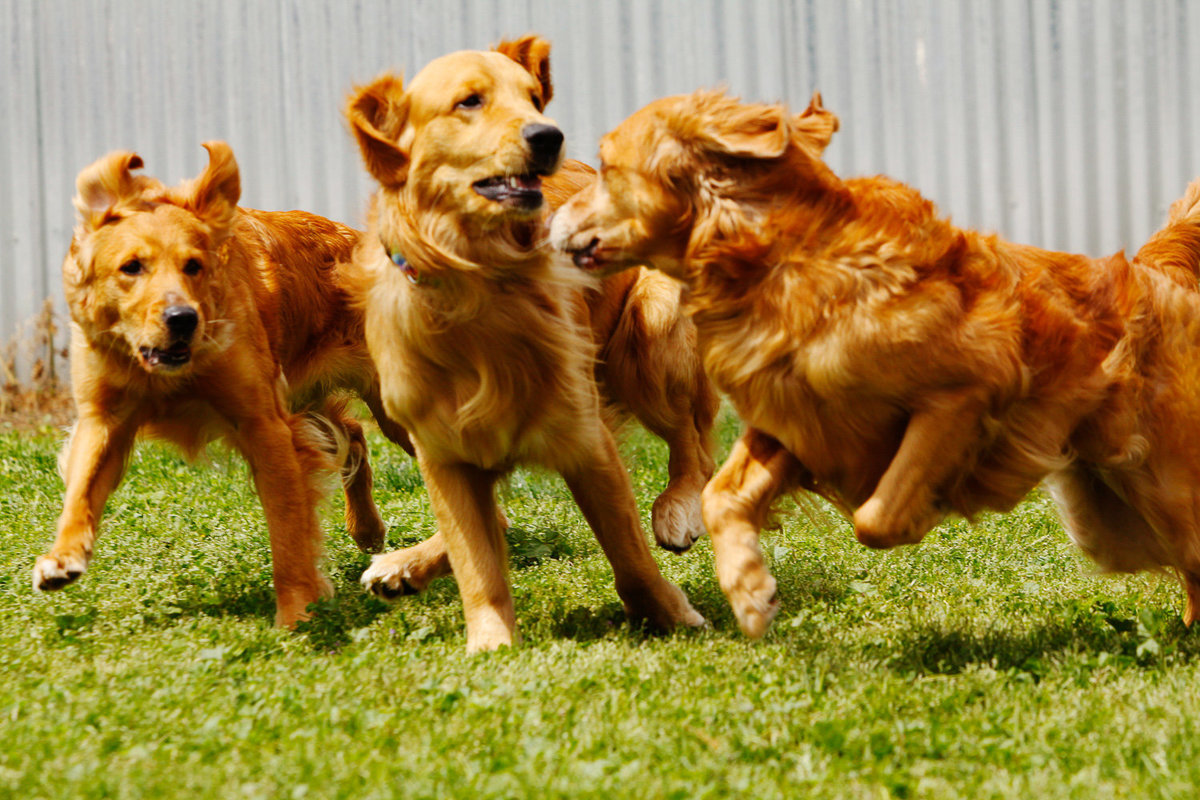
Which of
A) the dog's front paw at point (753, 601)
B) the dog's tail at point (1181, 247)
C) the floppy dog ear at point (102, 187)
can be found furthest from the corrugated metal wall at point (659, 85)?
the dog's front paw at point (753, 601)

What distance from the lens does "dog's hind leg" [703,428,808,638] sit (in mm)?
3496

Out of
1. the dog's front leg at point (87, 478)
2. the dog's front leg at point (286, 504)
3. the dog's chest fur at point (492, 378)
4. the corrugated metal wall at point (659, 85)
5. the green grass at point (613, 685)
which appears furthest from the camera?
the corrugated metal wall at point (659, 85)

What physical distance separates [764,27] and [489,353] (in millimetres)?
6623

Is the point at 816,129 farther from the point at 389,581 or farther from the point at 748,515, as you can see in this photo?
the point at 389,581

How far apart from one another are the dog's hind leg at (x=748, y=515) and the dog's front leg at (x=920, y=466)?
0.30 meters

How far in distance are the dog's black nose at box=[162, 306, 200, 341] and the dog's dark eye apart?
1284 mm

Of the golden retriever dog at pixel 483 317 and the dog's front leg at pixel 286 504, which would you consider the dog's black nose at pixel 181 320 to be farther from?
the golden retriever dog at pixel 483 317

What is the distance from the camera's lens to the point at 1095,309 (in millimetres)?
3762

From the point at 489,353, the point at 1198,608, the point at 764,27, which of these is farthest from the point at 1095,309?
the point at 764,27

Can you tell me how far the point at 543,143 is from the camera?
3.68 meters

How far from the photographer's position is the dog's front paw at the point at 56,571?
167 inches

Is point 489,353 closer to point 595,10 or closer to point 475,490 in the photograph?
point 475,490

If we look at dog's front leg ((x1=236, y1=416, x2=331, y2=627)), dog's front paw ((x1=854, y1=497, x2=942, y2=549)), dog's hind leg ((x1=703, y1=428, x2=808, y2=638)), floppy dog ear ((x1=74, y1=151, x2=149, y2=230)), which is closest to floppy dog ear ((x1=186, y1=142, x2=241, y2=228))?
floppy dog ear ((x1=74, y1=151, x2=149, y2=230))

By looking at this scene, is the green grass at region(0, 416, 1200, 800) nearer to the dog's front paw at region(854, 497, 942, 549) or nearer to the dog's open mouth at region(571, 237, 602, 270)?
the dog's front paw at region(854, 497, 942, 549)
